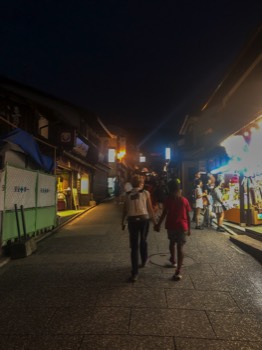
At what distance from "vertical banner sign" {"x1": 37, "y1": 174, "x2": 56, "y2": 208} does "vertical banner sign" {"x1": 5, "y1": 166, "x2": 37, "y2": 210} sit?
0.51 m

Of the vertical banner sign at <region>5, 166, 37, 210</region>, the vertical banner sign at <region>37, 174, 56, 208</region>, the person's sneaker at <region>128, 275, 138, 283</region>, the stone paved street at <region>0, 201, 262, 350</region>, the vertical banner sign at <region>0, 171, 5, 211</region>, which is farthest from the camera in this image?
the vertical banner sign at <region>37, 174, 56, 208</region>

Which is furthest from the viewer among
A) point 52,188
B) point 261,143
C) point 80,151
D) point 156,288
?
point 80,151

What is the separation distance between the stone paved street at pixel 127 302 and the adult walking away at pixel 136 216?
507 millimetres

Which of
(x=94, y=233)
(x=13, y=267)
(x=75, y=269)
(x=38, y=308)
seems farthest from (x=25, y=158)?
(x=38, y=308)

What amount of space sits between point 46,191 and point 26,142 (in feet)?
6.69

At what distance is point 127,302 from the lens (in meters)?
4.71

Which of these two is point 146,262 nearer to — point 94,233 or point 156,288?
point 156,288

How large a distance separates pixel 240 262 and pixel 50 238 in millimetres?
6450

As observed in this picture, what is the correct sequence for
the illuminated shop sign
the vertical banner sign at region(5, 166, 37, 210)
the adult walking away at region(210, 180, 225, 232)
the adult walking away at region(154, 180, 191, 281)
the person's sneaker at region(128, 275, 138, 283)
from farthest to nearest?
the illuminated shop sign
the adult walking away at region(210, 180, 225, 232)
the vertical banner sign at region(5, 166, 37, 210)
the adult walking away at region(154, 180, 191, 281)
the person's sneaker at region(128, 275, 138, 283)

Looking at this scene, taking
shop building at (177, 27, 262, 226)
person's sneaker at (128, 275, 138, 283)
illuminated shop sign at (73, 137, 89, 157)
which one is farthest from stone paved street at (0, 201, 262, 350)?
illuminated shop sign at (73, 137, 89, 157)

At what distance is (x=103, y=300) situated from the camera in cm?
479

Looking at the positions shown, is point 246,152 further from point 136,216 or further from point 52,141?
point 52,141

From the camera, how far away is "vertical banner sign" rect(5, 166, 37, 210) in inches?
310

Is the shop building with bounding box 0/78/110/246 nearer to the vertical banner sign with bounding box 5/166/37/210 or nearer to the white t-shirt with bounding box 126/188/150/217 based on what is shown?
the vertical banner sign with bounding box 5/166/37/210
